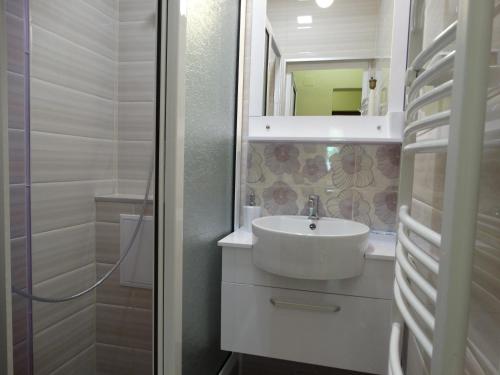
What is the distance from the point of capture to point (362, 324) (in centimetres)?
118

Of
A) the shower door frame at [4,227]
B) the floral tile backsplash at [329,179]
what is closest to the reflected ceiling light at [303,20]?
the floral tile backsplash at [329,179]

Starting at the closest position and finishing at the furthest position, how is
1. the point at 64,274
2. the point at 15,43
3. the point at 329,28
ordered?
the point at 15,43, the point at 64,274, the point at 329,28

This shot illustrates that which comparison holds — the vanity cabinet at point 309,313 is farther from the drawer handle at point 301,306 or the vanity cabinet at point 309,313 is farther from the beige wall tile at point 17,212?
the beige wall tile at point 17,212

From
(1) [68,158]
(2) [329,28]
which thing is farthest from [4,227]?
(2) [329,28]

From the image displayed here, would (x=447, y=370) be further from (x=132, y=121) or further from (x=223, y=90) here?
(x=132, y=121)

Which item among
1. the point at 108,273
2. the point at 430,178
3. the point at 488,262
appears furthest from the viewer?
the point at 108,273

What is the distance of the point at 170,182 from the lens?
94cm

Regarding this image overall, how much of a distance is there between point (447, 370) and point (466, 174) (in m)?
0.27

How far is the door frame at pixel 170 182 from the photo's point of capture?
35.4 inches

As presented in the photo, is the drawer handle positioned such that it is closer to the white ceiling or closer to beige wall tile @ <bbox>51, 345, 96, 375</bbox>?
beige wall tile @ <bbox>51, 345, 96, 375</bbox>

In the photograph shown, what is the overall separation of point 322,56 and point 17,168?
1318 millimetres

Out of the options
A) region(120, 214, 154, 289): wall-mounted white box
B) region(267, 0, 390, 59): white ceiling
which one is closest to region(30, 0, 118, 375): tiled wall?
region(120, 214, 154, 289): wall-mounted white box

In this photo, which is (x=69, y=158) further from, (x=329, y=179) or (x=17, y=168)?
(x=329, y=179)

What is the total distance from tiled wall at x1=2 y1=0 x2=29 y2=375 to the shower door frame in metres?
0.09
